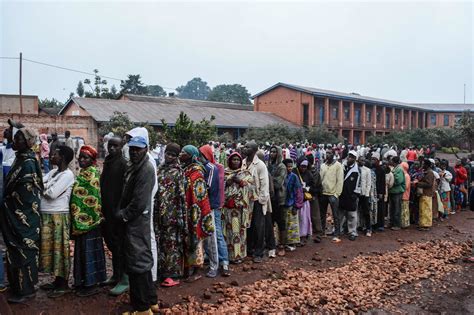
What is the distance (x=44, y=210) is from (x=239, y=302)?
98.1 inches

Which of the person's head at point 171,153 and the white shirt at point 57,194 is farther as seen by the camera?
the person's head at point 171,153

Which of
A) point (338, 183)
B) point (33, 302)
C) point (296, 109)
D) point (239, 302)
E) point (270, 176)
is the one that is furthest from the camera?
point (296, 109)

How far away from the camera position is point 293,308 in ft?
15.2

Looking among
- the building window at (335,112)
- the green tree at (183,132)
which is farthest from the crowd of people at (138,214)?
the building window at (335,112)

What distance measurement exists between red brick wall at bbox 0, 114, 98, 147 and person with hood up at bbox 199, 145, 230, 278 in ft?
59.6

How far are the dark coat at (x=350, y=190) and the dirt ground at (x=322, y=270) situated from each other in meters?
0.72

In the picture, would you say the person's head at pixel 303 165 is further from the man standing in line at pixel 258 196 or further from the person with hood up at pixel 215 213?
the person with hood up at pixel 215 213

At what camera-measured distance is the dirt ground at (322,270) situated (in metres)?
4.27

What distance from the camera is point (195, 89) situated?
105 m

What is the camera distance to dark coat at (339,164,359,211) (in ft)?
25.7

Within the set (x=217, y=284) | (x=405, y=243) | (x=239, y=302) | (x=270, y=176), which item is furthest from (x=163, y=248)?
(x=405, y=243)

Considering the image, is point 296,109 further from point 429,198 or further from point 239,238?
point 239,238

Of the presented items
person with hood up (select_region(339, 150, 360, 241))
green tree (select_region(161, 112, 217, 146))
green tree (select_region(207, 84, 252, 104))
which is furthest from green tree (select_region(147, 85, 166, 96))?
person with hood up (select_region(339, 150, 360, 241))

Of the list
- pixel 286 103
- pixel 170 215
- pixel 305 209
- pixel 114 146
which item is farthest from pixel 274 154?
pixel 286 103
